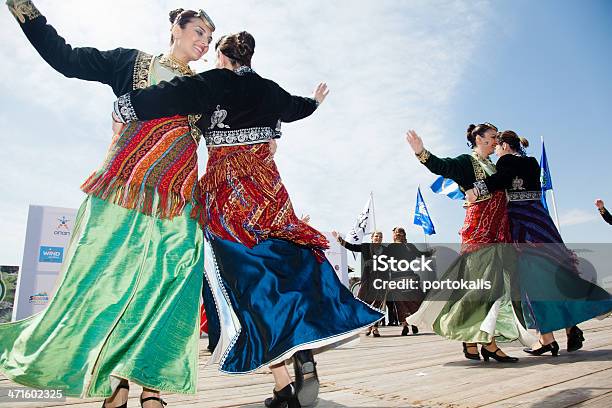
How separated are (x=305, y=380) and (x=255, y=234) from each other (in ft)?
2.29

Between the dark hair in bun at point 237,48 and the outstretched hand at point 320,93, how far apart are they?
547mm

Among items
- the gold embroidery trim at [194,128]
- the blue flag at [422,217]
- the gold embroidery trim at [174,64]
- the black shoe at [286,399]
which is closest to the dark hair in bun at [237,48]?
the gold embroidery trim at [174,64]

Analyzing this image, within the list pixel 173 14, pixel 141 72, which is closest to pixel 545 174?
pixel 173 14

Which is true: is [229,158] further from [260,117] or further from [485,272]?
[485,272]

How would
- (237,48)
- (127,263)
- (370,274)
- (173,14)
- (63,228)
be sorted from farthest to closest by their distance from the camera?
(370,274), (63,228), (173,14), (237,48), (127,263)

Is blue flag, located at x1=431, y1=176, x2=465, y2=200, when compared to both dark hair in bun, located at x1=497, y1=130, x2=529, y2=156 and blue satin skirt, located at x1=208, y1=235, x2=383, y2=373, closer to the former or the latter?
dark hair in bun, located at x1=497, y1=130, x2=529, y2=156

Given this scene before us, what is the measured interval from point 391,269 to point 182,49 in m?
7.01

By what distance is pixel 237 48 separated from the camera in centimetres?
217

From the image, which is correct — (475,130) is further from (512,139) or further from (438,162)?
(438,162)

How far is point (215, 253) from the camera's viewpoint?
207cm

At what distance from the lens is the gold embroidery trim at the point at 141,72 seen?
1.98m

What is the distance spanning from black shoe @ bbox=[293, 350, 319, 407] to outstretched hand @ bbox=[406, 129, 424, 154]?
229 centimetres

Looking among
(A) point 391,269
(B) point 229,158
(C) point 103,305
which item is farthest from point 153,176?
(A) point 391,269

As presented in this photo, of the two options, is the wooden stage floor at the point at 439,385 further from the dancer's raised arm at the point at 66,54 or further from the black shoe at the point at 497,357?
the dancer's raised arm at the point at 66,54
